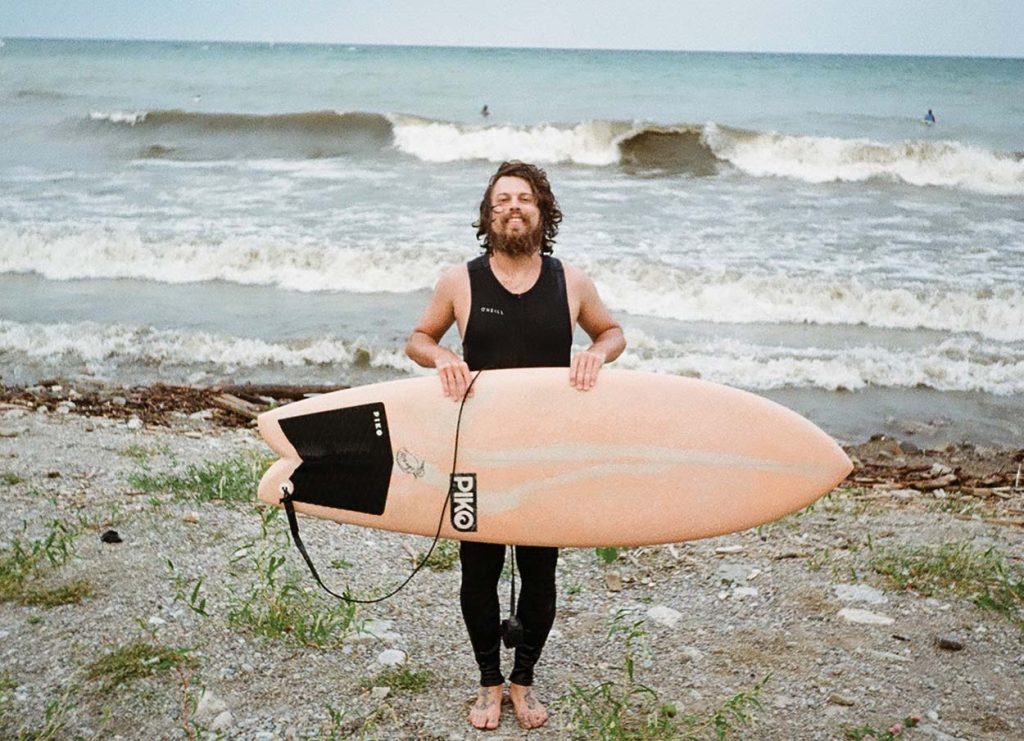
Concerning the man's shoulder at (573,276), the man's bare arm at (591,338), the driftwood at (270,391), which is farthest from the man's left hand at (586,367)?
the driftwood at (270,391)

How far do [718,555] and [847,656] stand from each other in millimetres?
892

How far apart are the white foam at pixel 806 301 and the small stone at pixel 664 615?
5.46 m

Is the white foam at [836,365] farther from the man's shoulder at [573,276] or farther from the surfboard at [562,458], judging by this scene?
the man's shoulder at [573,276]

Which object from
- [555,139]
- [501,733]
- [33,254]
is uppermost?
[555,139]

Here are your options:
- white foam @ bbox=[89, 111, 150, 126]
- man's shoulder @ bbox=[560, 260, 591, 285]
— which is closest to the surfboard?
man's shoulder @ bbox=[560, 260, 591, 285]

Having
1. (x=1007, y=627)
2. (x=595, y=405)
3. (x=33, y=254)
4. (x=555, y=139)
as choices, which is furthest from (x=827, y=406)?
(x=555, y=139)

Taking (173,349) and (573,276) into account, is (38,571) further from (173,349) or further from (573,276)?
(173,349)

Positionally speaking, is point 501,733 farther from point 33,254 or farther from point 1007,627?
point 33,254

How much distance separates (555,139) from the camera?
2038 centimetres

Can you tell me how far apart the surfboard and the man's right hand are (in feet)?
0.29

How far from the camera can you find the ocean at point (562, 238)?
24.1 feet

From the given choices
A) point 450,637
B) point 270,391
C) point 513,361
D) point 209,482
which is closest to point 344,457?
point 513,361

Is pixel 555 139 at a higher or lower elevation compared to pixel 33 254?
higher

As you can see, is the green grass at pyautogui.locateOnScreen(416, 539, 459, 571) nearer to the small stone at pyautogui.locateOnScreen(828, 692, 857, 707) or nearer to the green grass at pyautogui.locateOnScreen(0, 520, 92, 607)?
the green grass at pyautogui.locateOnScreen(0, 520, 92, 607)
